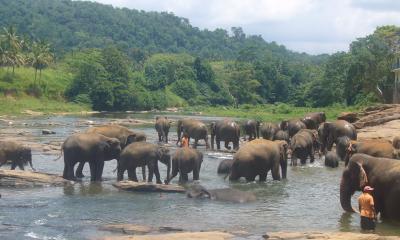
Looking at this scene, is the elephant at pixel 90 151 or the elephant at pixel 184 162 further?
the elephant at pixel 184 162

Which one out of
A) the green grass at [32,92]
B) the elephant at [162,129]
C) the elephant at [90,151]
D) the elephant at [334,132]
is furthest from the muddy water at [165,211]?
the green grass at [32,92]

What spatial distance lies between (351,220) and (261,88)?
386ft

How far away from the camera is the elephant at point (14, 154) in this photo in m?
23.0

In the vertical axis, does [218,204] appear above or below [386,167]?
below

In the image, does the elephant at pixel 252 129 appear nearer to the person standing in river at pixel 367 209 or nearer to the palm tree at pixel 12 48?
the person standing in river at pixel 367 209

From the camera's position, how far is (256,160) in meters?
20.8

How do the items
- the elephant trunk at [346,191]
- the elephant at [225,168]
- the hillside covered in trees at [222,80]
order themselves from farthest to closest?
the hillside covered in trees at [222,80] < the elephant at [225,168] < the elephant trunk at [346,191]

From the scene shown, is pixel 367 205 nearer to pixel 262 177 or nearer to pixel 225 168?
pixel 262 177

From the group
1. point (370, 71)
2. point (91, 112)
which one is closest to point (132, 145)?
point (370, 71)

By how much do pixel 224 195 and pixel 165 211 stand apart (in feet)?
6.88

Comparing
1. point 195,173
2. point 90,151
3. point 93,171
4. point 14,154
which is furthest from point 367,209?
point 14,154

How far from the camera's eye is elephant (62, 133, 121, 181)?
20656mm

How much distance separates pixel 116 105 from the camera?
101 m

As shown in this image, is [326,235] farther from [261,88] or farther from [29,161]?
[261,88]
